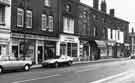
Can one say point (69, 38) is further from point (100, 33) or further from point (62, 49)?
point (100, 33)

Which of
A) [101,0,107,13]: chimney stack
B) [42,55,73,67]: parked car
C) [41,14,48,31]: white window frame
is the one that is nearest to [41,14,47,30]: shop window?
[41,14,48,31]: white window frame

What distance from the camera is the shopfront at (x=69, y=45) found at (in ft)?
112

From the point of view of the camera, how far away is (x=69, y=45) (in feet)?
118

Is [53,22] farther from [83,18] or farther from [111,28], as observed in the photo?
[111,28]

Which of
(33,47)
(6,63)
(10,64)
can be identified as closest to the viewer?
(6,63)

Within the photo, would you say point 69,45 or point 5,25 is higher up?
point 5,25

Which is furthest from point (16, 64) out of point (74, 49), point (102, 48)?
point (102, 48)

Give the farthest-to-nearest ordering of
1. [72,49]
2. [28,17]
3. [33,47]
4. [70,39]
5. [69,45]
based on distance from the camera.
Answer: [72,49], [69,45], [70,39], [33,47], [28,17]

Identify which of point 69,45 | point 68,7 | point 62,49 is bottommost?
point 62,49

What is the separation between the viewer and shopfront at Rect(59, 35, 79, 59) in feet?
112

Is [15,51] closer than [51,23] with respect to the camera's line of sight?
Yes

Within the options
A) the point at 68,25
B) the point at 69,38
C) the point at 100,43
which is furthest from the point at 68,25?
the point at 100,43

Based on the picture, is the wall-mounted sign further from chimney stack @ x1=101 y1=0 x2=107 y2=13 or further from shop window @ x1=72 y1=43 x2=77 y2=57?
chimney stack @ x1=101 y1=0 x2=107 y2=13

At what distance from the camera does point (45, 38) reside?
30.4 m
